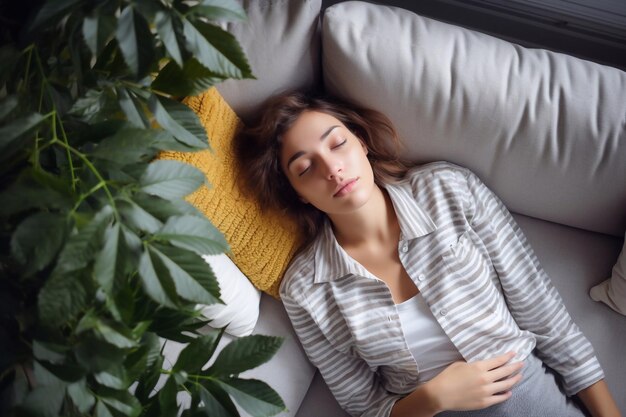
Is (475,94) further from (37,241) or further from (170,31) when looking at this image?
(37,241)

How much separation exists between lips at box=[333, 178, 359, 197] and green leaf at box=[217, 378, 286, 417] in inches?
19.3

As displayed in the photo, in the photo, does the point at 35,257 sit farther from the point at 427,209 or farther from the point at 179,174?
the point at 427,209

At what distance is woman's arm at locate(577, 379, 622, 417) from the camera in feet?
4.08

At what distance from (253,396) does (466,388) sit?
0.61m

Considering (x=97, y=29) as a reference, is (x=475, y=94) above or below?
below

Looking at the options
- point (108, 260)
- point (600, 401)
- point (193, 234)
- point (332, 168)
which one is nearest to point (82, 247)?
point (108, 260)

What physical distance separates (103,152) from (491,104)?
2.87ft

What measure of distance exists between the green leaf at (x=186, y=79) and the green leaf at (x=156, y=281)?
0.23 m

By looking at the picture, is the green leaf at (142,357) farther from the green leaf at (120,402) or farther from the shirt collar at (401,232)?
the shirt collar at (401,232)

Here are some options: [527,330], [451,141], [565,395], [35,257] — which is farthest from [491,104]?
[35,257]

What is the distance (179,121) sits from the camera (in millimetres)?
776

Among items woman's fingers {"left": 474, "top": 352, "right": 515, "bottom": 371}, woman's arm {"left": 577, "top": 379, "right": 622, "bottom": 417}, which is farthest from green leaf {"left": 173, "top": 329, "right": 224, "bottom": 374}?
woman's arm {"left": 577, "top": 379, "right": 622, "bottom": 417}

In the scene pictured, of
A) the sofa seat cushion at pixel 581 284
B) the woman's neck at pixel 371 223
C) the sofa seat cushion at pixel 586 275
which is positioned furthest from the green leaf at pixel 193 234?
the sofa seat cushion at pixel 586 275

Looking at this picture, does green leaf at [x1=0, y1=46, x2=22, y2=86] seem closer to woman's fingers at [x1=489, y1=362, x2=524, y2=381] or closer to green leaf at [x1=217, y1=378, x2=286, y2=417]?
green leaf at [x1=217, y1=378, x2=286, y2=417]
